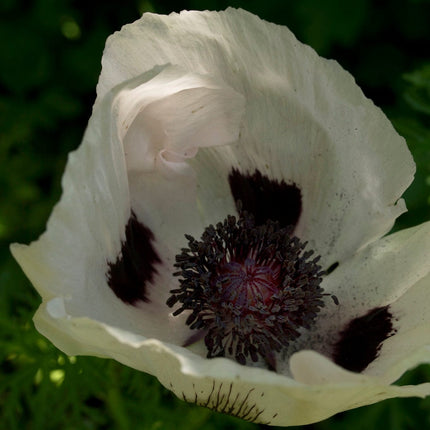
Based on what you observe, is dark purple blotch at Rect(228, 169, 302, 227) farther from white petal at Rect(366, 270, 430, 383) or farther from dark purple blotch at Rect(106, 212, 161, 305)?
white petal at Rect(366, 270, 430, 383)

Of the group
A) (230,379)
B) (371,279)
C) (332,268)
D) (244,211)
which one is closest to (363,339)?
(371,279)

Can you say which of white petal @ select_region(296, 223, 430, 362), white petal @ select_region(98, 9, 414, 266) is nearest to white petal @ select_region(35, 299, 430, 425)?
white petal @ select_region(296, 223, 430, 362)

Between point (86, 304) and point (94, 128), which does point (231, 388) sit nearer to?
point (86, 304)

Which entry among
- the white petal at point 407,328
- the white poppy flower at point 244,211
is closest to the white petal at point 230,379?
the white poppy flower at point 244,211

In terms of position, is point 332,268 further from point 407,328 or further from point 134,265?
point 134,265

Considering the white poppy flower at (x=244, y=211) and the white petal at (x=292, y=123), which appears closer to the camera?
the white poppy flower at (x=244, y=211)

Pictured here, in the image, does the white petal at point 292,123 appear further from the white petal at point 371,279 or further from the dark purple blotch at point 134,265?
the dark purple blotch at point 134,265
